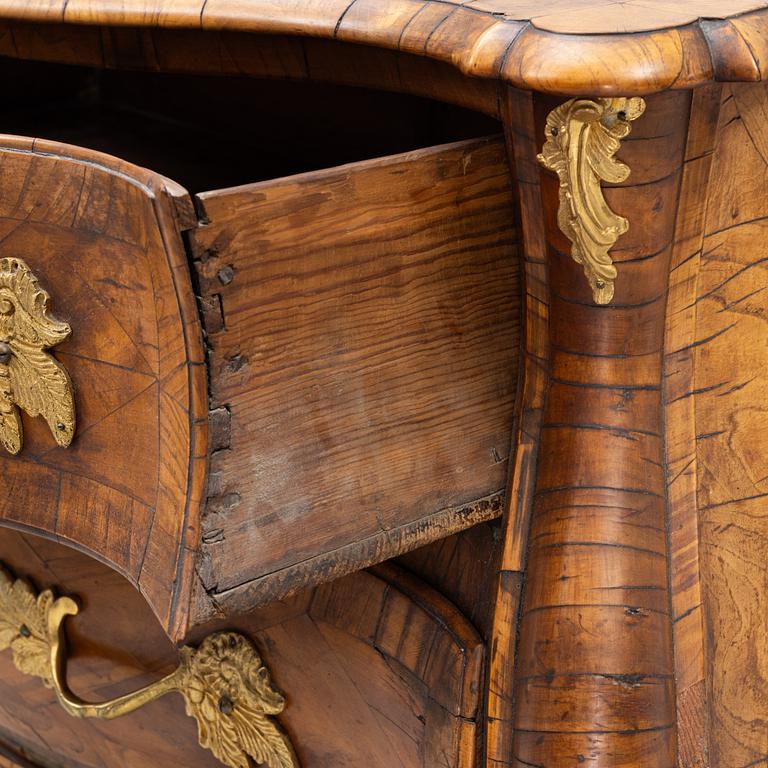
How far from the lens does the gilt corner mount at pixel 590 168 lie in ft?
2.05

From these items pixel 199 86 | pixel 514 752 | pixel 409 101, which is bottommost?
pixel 514 752

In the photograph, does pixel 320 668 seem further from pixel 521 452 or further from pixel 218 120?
pixel 218 120

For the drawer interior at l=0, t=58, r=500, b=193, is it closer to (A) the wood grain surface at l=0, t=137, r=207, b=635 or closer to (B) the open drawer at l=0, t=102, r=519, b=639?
(B) the open drawer at l=0, t=102, r=519, b=639

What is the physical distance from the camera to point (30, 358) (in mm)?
717

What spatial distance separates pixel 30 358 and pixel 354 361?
0.58 feet

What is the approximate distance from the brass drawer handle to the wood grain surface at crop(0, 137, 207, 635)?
219 millimetres

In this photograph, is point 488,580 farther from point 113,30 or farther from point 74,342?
point 113,30

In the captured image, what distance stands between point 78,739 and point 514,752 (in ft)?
1.58

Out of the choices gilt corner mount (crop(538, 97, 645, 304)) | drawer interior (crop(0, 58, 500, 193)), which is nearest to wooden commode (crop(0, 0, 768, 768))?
gilt corner mount (crop(538, 97, 645, 304))

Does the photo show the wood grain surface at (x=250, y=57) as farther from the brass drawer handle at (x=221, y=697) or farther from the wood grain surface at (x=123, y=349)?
the brass drawer handle at (x=221, y=697)

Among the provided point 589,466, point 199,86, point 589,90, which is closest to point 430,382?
point 589,466

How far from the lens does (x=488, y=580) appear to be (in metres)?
0.83

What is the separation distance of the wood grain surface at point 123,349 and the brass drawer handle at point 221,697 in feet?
0.72

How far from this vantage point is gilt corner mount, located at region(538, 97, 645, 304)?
625 millimetres
